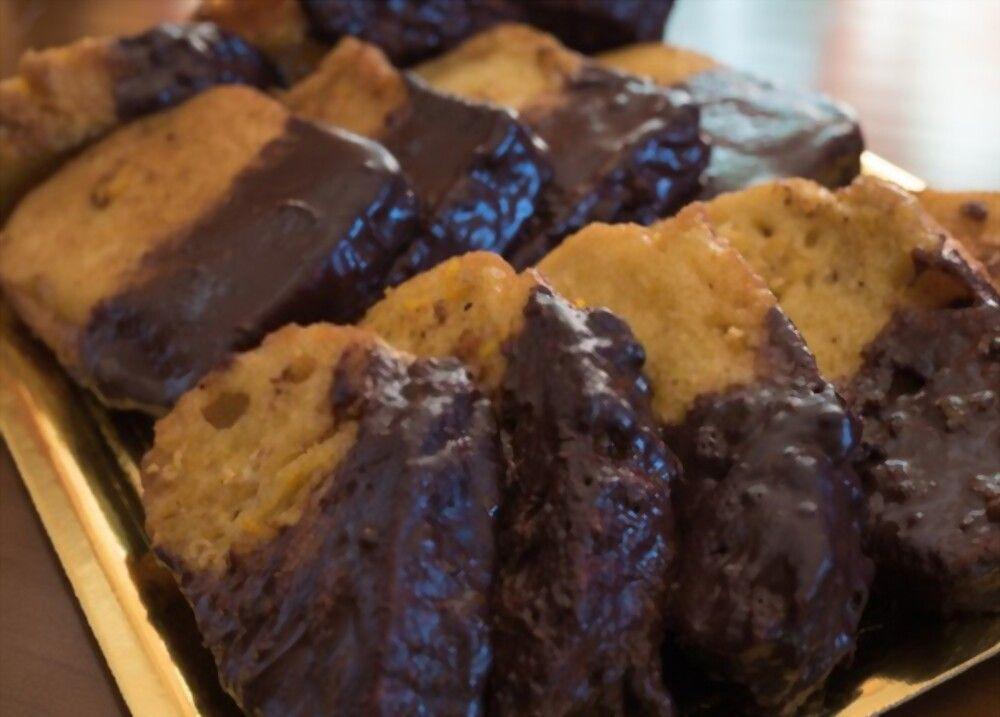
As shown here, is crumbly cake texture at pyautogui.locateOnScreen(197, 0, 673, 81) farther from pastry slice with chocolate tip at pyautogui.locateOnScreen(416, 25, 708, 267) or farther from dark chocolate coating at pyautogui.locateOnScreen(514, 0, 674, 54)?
pastry slice with chocolate tip at pyautogui.locateOnScreen(416, 25, 708, 267)

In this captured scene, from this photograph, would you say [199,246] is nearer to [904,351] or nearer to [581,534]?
[581,534]

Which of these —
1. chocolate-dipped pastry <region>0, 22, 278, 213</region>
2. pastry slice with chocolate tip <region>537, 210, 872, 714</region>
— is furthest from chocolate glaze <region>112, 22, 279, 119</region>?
pastry slice with chocolate tip <region>537, 210, 872, 714</region>

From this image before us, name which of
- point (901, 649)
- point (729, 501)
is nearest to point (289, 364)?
point (729, 501)

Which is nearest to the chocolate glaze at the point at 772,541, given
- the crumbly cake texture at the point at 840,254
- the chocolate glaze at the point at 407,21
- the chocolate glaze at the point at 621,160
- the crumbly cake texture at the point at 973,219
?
the crumbly cake texture at the point at 840,254

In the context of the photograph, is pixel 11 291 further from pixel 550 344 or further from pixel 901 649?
pixel 901 649

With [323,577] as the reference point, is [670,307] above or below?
above
